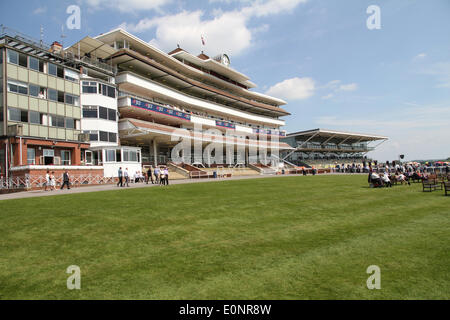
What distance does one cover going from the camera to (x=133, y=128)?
35.6 meters

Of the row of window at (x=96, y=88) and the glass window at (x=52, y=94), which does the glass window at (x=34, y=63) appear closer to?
the glass window at (x=52, y=94)

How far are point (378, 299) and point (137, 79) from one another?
41.2m

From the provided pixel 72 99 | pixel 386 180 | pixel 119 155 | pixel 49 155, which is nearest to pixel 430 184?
pixel 386 180

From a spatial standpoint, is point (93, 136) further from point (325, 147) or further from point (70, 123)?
point (325, 147)

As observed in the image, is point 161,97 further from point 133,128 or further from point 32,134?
point 32,134

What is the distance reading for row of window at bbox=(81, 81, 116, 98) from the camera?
3225 centimetres

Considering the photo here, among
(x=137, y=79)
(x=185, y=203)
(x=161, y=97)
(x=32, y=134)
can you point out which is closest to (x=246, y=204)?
(x=185, y=203)

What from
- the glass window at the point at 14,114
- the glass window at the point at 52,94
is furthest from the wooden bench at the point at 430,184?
the glass window at the point at 52,94

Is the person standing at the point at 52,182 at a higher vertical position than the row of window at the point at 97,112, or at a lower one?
lower

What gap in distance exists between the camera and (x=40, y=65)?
1095 inches

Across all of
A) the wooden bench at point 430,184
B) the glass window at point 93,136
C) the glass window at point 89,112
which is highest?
the glass window at point 89,112

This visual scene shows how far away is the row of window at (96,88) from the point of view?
3225cm

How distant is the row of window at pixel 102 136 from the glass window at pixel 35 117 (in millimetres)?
5457

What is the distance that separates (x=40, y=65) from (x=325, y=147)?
72.2 m
